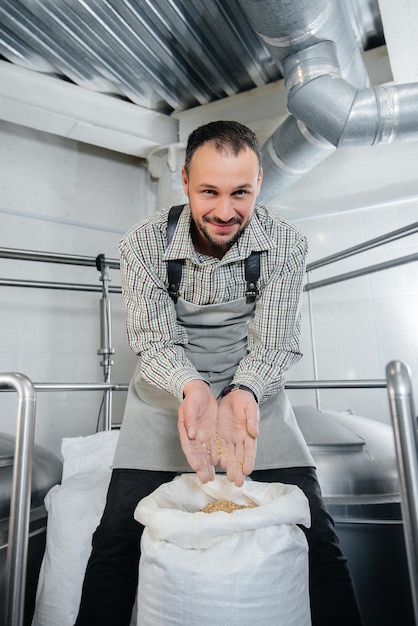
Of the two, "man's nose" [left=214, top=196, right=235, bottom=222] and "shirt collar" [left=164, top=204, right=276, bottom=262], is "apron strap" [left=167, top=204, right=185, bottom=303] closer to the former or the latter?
"shirt collar" [left=164, top=204, right=276, bottom=262]

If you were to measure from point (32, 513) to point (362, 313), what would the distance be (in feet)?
6.43

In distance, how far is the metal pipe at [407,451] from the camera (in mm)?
543

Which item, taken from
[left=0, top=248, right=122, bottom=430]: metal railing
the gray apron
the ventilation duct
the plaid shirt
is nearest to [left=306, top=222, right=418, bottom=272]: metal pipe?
the ventilation duct

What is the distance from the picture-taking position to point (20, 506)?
2.43 ft

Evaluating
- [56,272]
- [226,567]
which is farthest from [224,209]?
[56,272]

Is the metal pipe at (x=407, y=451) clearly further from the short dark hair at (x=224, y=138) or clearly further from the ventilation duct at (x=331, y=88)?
the ventilation duct at (x=331, y=88)

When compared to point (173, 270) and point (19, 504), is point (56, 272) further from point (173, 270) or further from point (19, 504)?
point (19, 504)

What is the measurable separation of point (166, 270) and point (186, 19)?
168cm

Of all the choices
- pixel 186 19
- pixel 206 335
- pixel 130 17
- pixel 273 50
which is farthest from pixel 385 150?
pixel 206 335

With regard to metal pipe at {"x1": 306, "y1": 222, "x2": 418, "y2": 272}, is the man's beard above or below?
below

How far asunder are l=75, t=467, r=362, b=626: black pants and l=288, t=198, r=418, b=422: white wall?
63.3 inches

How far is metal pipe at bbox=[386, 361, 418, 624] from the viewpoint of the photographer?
543 mm

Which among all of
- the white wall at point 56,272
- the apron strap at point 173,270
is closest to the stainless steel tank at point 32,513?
the apron strap at point 173,270

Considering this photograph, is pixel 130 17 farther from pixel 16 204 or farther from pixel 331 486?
pixel 331 486
